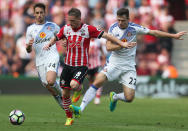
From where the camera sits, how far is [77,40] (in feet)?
33.7

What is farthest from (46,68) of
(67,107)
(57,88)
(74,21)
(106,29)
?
(106,29)

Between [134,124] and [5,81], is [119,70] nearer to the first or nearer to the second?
[134,124]

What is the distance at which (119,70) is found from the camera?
1155 centimetres

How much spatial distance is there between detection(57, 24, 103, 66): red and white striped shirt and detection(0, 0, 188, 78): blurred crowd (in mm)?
10129

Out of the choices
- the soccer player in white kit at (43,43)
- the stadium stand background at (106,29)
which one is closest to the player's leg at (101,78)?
the soccer player in white kit at (43,43)

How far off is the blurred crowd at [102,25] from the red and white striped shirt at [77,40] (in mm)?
10129

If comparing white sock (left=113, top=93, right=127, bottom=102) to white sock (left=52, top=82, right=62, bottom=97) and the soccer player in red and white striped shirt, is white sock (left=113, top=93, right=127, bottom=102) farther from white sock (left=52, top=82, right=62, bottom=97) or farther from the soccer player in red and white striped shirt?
the soccer player in red and white striped shirt

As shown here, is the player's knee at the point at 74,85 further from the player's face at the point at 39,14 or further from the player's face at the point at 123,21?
the player's face at the point at 39,14

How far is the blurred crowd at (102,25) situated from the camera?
20.9 m

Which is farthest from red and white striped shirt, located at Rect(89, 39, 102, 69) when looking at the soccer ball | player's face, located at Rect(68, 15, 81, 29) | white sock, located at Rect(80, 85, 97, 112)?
the soccer ball

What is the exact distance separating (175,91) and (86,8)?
530cm

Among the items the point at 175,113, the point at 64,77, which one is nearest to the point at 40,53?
the point at 64,77

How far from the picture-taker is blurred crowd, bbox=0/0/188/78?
20.9 meters

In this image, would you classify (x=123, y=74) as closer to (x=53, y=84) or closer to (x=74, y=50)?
(x=53, y=84)
